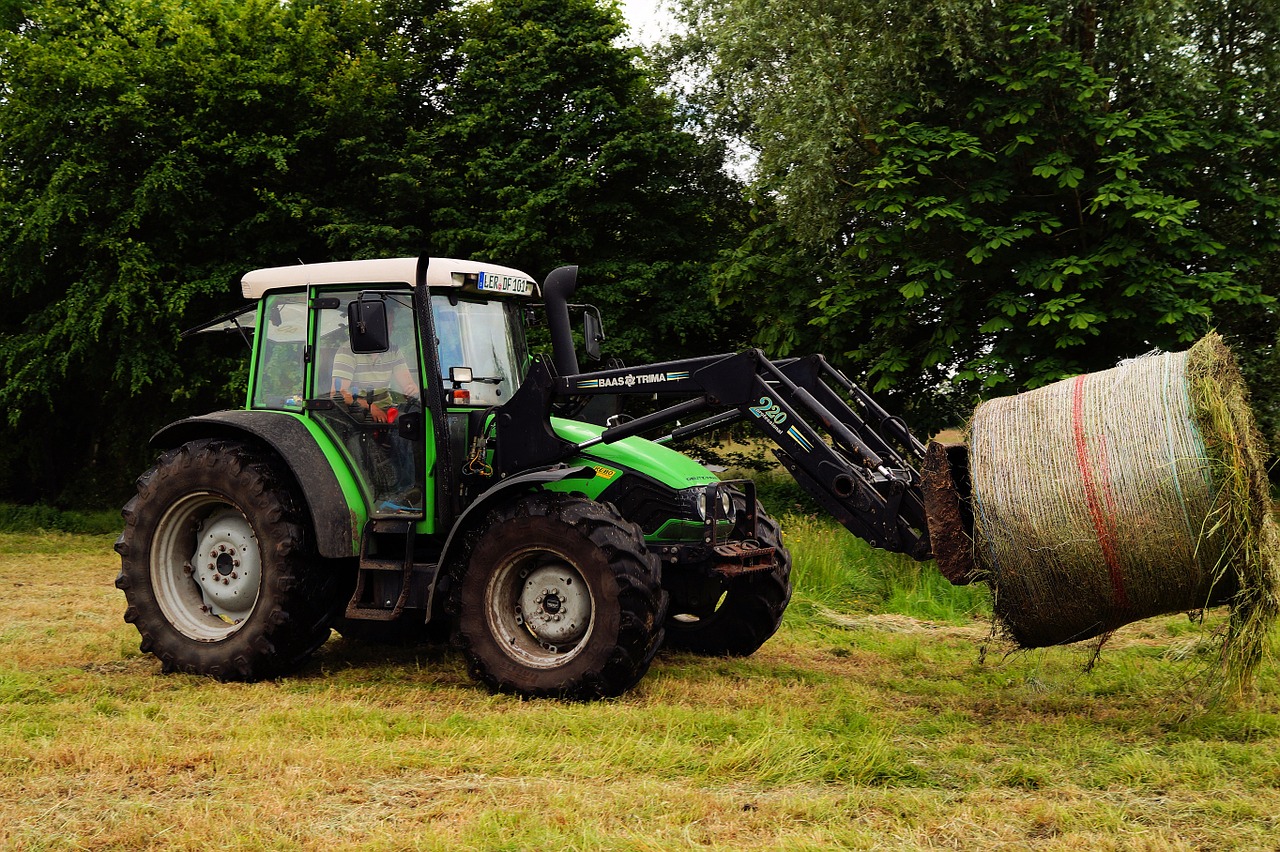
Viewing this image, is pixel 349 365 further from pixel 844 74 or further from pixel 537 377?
pixel 844 74

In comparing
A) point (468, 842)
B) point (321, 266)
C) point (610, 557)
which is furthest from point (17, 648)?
point (468, 842)

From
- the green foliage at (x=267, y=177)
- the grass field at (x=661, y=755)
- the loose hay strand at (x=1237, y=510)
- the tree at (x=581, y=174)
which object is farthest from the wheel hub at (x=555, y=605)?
the tree at (x=581, y=174)

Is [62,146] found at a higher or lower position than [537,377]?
higher

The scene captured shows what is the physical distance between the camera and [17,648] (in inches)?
310

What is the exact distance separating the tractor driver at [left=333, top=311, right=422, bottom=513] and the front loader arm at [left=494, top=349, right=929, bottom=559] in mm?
591

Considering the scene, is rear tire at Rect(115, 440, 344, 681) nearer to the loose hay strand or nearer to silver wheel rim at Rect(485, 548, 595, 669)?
silver wheel rim at Rect(485, 548, 595, 669)

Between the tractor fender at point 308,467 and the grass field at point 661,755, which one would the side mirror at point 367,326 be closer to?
the tractor fender at point 308,467

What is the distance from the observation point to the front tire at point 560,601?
6.16 metres

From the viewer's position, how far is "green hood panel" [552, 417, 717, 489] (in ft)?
22.6

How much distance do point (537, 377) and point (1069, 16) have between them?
34.1 feet

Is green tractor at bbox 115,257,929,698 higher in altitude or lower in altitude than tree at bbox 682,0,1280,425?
lower

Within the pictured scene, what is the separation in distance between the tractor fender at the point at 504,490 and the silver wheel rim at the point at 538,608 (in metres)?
0.36

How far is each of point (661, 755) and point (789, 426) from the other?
6.39 feet

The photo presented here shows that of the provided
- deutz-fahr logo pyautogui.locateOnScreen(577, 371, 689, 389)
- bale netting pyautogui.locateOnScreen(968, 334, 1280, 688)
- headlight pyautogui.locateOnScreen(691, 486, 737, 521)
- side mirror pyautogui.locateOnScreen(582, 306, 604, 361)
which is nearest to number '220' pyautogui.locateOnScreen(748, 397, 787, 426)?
deutz-fahr logo pyautogui.locateOnScreen(577, 371, 689, 389)
